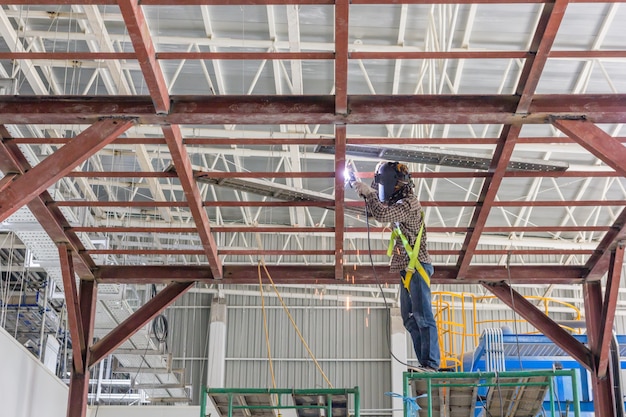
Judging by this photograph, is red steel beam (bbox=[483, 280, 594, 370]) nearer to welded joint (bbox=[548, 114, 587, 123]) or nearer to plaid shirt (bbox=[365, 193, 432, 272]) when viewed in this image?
plaid shirt (bbox=[365, 193, 432, 272])

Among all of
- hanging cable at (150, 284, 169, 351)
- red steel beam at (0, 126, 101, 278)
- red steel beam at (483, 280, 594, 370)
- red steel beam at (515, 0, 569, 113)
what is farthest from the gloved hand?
hanging cable at (150, 284, 169, 351)

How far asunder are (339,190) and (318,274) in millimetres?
2955

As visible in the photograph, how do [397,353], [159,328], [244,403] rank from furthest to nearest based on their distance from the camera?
1. [397,353]
2. [159,328]
3. [244,403]

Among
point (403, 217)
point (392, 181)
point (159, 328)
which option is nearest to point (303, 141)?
point (392, 181)

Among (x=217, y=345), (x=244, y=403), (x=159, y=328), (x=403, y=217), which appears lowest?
(x=244, y=403)

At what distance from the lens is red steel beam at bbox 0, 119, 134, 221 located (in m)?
10.7

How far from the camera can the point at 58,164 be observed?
10.7m

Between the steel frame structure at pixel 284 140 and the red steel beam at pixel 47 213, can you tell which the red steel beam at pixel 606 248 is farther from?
the red steel beam at pixel 47 213

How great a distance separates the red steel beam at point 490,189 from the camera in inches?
461

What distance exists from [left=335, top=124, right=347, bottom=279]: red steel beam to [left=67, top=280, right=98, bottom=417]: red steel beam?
4.53 meters

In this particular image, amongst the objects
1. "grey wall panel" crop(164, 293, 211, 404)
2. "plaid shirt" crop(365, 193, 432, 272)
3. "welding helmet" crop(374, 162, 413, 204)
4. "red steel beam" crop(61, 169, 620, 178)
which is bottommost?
"plaid shirt" crop(365, 193, 432, 272)

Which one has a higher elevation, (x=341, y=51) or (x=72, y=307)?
(x=341, y=51)

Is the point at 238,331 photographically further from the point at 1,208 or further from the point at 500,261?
the point at 1,208

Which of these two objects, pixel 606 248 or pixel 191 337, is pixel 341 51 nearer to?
pixel 606 248
